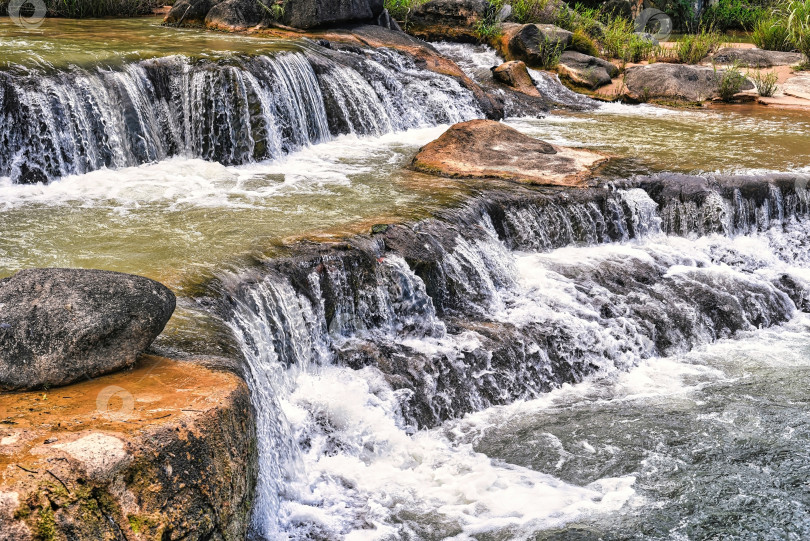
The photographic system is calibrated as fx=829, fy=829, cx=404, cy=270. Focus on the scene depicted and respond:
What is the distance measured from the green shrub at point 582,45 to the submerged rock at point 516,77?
8.72ft

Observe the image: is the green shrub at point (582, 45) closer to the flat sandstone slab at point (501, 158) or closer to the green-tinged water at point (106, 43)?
the green-tinged water at point (106, 43)

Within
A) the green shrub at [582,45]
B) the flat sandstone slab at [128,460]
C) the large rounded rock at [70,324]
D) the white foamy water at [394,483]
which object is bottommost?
the white foamy water at [394,483]

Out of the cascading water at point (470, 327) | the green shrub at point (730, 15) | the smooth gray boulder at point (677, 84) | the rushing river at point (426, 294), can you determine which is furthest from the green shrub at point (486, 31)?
the green shrub at point (730, 15)

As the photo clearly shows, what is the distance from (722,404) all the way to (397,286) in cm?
256

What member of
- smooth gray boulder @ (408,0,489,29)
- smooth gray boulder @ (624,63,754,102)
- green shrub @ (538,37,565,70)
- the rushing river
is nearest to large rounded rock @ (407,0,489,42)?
smooth gray boulder @ (408,0,489,29)

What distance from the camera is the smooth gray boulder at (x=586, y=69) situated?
15.5m

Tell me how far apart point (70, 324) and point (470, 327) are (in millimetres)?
3501

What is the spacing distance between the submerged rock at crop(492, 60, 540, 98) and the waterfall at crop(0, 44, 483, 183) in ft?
8.43

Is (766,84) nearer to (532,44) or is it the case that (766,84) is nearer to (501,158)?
(532,44)

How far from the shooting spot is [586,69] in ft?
51.9

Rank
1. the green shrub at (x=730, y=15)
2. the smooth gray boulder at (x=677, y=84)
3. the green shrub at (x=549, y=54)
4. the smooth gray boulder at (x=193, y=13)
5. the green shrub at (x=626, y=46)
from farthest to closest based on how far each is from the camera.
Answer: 1. the green shrub at (x=730, y=15)
2. the green shrub at (x=626, y=46)
3. the green shrub at (x=549, y=54)
4. the smooth gray boulder at (x=677, y=84)
5. the smooth gray boulder at (x=193, y=13)

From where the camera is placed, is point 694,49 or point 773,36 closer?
point 694,49

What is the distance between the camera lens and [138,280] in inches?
Result: 158

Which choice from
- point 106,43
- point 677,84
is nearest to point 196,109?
point 106,43
